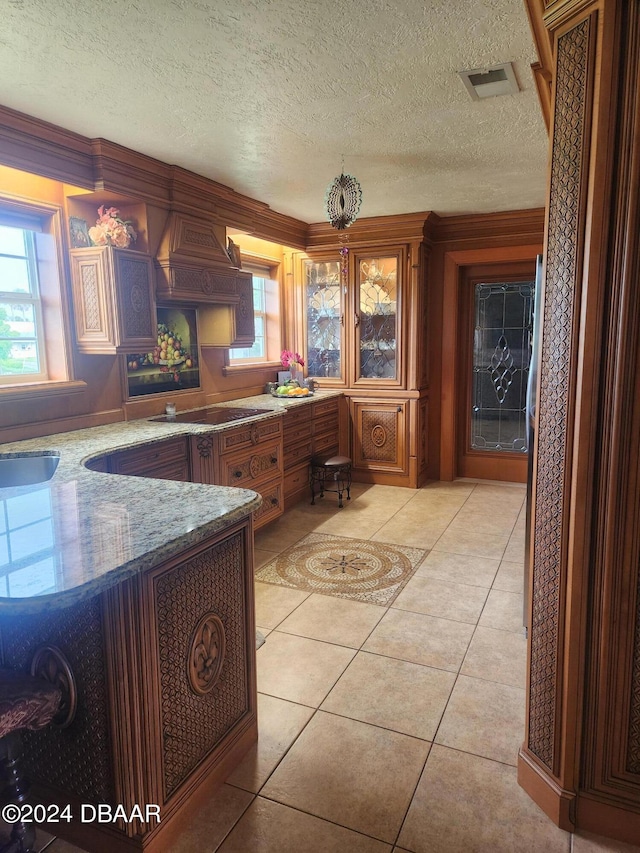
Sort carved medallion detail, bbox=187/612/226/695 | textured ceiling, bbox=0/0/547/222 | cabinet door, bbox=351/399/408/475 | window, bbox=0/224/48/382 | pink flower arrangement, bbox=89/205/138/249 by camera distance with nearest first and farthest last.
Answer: carved medallion detail, bbox=187/612/226/695 → textured ceiling, bbox=0/0/547/222 → window, bbox=0/224/48/382 → pink flower arrangement, bbox=89/205/138/249 → cabinet door, bbox=351/399/408/475

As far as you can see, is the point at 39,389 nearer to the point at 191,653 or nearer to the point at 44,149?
the point at 44,149

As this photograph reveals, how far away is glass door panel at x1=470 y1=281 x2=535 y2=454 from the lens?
542 cm

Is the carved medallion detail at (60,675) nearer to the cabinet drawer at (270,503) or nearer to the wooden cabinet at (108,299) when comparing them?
the wooden cabinet at (108,299)

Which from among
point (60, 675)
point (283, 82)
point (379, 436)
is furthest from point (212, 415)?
point (60, 675)

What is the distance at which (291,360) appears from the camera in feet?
18.2

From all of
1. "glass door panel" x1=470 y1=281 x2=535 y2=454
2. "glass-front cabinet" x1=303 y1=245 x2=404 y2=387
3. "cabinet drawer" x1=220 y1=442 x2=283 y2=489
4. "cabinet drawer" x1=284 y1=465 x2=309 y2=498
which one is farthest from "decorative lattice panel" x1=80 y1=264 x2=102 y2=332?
"glass door panel" x1=470 y1=281 x2=535 y2=454

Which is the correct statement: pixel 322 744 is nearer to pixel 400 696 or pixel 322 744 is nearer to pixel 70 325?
pixel 400 696

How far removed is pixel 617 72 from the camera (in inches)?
55.3

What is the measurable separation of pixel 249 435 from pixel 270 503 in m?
0.62

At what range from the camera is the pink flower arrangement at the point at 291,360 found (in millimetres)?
5527

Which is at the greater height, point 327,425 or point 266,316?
point 266,316

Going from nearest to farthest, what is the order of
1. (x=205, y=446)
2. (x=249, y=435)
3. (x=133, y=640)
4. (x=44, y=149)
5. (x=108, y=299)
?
(x=133, y=640) < (x=44, y=149) < (x=108, y=299) < (x=205, y=446) < (x=249, y=435)

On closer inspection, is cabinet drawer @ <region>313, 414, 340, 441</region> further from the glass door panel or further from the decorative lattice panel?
the decorative lattice panel

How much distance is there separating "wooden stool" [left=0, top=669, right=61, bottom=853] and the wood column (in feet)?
4.51
